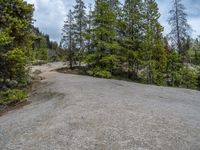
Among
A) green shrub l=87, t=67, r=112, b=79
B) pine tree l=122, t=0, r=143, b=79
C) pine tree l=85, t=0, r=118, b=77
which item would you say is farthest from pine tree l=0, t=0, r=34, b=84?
pine tree l=122, t=0, r=143, b=79

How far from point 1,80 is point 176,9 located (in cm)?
3512

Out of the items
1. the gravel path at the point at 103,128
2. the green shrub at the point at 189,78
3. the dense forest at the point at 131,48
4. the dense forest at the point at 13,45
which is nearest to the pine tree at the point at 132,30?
the dense forest at the point at 131,48

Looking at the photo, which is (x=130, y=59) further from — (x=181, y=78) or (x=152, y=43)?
(x=181, y=78)

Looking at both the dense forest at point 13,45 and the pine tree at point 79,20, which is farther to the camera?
the pine tree at point 79,20

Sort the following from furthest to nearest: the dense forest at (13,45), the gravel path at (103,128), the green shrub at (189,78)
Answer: the green shrub at (189,78), the dense forest at (13,45), the gravel path at (103,128)

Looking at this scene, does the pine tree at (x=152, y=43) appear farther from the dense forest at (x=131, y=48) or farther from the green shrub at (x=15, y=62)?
the green shrub at (x=15, y=62)

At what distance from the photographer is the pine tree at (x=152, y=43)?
40188 mm

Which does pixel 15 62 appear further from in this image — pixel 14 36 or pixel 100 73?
pixel 100 73

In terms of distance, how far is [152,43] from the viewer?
4088 cm

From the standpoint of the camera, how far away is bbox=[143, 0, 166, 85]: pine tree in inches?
1582

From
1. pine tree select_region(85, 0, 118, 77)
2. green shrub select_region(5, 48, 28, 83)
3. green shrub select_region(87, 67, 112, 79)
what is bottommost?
green shrub select_region(87, 67, 112, 79)

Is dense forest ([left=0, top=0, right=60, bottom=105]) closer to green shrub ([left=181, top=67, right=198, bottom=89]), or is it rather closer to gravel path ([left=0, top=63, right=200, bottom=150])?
gravel path ([left=0, top=63, right=200, bottom=150])

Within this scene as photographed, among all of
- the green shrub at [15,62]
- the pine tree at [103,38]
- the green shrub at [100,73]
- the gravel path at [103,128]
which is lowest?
the gravel path at [103,128]

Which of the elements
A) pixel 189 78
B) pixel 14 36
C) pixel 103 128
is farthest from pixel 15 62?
pixel 189 78
